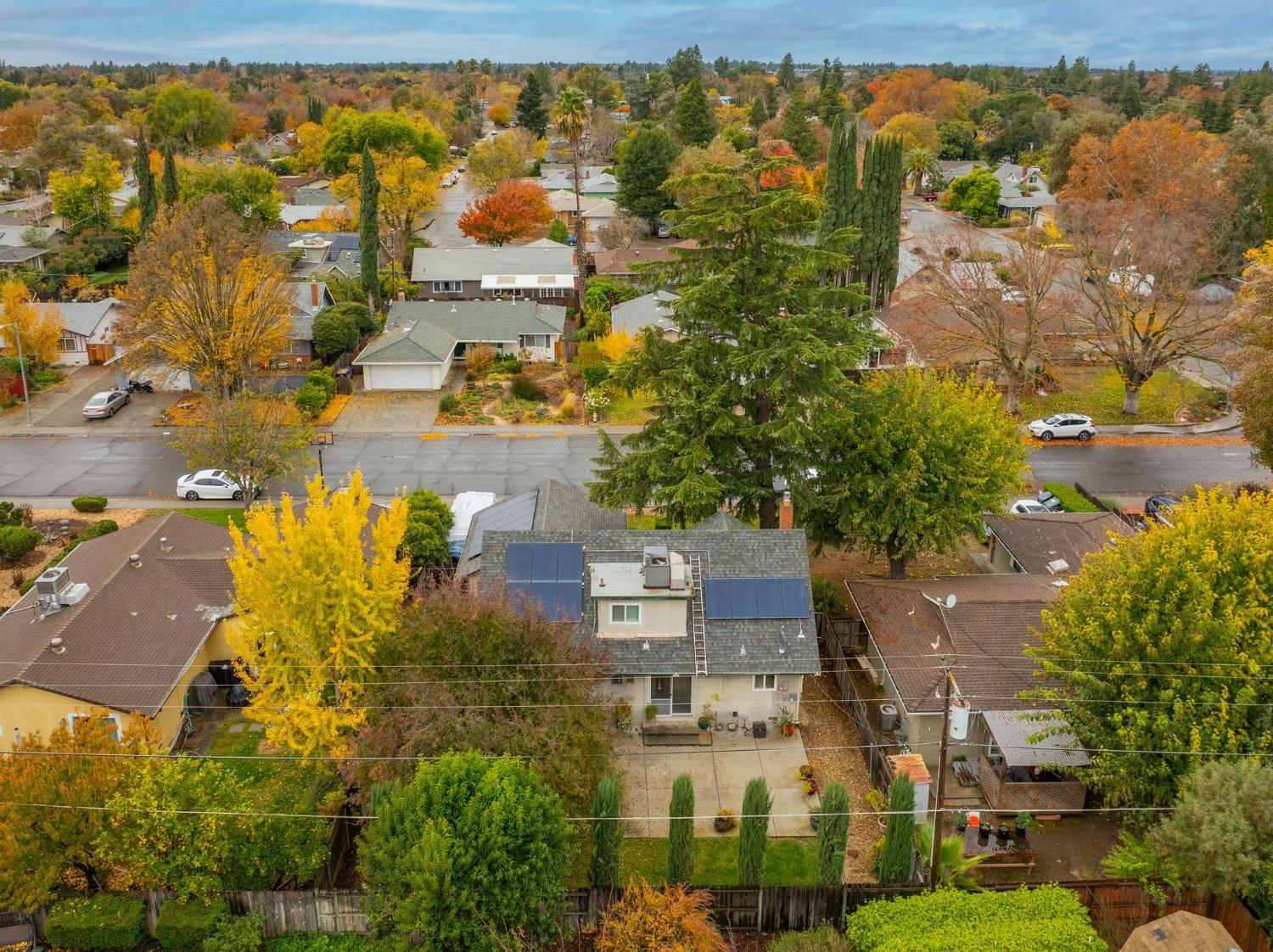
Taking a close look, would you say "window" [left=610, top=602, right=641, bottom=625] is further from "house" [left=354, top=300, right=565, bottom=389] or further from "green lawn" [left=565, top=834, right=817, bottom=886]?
"house" [left=354, top=300, right=565, bottom=389]

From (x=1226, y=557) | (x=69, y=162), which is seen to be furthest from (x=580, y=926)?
(x=69, y=162)

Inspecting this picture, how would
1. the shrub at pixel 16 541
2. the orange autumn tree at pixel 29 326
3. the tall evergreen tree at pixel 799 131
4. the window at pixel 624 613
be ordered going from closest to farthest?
1. the window at pixel 624 613
2. the shrub at pixel 16 541
3. the orange autumn tree at pixel 29 326
4. the tall evergreen tree at pixel 799 131

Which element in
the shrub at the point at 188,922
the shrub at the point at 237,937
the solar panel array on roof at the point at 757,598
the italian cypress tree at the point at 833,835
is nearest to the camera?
the shrub at the point at 237,937

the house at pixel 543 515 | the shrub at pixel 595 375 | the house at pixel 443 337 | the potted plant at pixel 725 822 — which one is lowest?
the potted plant at pixel 725 822

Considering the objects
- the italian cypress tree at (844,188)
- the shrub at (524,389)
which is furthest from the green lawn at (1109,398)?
the shrub at (524,389)

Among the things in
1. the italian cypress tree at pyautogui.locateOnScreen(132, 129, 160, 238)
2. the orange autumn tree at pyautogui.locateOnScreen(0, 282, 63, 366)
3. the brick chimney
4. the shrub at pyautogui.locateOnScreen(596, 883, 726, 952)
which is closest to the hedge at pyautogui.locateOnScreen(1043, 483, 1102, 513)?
the brick chimney

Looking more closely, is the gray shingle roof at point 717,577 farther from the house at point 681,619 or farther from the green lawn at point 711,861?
the green lawn at point 711,861

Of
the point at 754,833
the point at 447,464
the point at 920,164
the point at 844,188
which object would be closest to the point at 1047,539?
the point at 754,833
